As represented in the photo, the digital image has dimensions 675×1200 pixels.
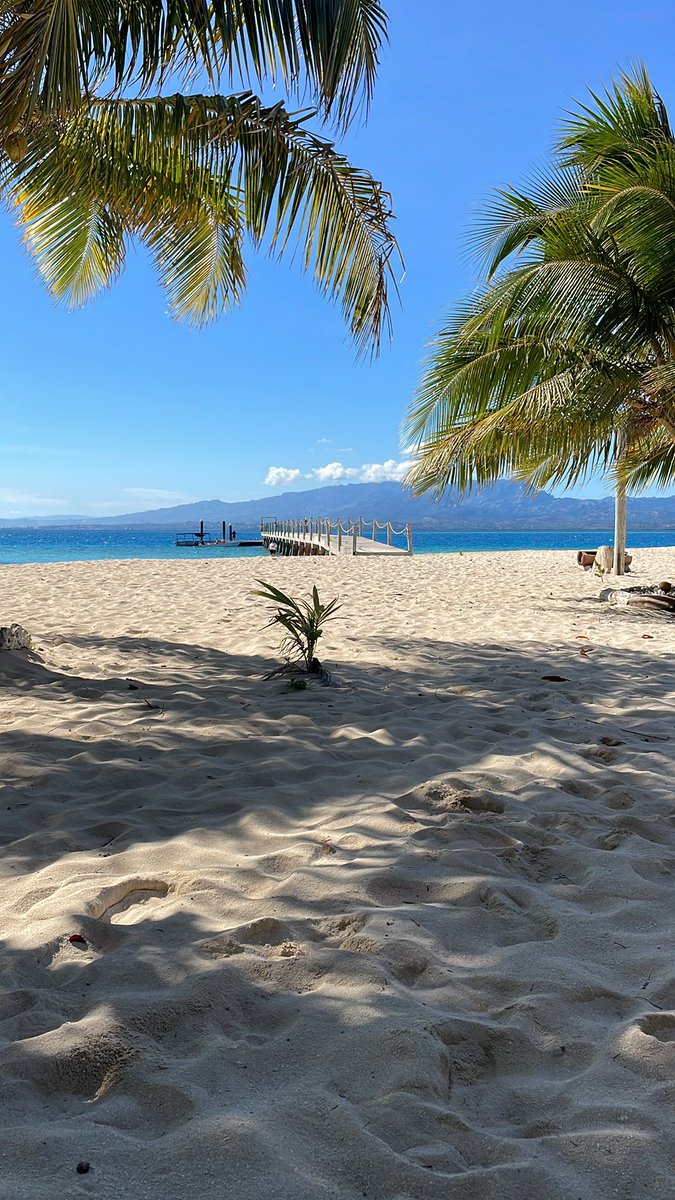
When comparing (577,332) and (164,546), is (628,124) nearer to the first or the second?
(577,332)

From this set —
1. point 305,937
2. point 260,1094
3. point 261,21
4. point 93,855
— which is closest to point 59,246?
point 261,21

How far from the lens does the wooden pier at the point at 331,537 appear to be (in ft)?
90.4

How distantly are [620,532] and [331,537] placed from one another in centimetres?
1973

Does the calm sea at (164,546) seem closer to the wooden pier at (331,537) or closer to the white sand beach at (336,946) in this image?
the wooden pier at (331,537)

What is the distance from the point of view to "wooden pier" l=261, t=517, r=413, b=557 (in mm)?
27562

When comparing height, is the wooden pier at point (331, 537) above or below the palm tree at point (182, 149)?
below

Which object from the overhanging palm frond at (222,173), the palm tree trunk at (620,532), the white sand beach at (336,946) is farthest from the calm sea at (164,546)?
the white sand beach at (336,946)

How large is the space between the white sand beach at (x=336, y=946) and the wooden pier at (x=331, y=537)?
20880 mm

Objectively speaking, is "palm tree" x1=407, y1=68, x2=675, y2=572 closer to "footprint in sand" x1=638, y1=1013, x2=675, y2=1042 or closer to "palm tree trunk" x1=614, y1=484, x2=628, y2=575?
"palm tree trunk" x1=614, y1=484, x2=628, y2=575

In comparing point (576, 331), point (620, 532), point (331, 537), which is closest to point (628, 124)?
point (576, 331)

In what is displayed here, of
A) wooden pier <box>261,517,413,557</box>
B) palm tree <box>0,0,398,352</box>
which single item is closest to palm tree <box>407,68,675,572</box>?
palm tree <box>0,0,398,352</box>

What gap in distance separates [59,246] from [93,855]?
21.2ft

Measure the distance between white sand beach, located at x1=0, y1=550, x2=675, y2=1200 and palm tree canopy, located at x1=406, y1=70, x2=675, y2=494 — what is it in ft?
15.4

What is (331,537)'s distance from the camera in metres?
33.1
